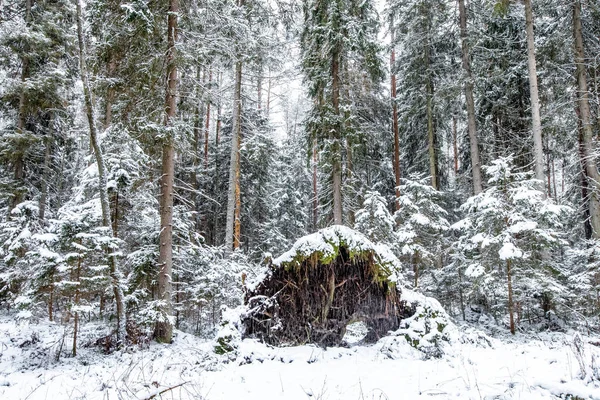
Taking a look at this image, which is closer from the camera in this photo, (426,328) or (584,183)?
(426,328)

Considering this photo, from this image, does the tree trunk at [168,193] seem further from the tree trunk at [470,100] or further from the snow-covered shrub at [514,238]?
the tree trunk at [470,100]

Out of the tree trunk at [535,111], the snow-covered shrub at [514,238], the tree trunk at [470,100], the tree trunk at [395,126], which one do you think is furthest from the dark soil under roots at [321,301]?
the tree trunk at [395,126]

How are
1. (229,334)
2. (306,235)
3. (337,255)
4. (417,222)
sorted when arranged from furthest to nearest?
(417,222) < (306,235) < (337,255) < (229,334)

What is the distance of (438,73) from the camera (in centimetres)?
1723

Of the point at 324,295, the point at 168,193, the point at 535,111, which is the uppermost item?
the point at 535,111

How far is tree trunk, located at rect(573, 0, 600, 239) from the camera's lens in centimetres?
1134

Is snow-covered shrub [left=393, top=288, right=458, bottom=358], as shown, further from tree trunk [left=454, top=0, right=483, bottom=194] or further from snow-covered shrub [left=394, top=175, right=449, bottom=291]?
tree trunk [left=454, top=0, right=483, bottom=194]

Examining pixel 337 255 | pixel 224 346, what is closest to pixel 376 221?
pixel 337 255

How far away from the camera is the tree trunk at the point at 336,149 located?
1326cm

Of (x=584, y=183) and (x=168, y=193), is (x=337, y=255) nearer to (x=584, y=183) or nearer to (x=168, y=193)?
(x=168, y=193)

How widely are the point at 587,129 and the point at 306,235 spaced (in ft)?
35.3

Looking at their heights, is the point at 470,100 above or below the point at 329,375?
above

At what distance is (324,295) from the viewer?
6.05 m

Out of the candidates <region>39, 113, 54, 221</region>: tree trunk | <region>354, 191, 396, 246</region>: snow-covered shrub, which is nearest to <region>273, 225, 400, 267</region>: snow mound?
<region>354, 191, 396, 246</region>: snow-covered shrub
